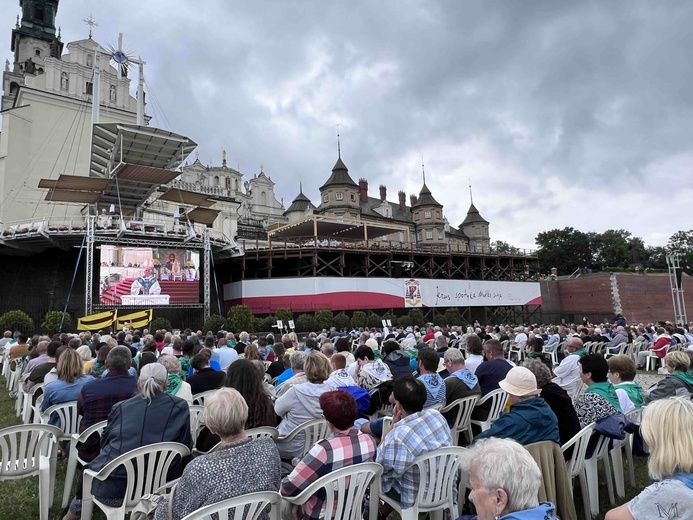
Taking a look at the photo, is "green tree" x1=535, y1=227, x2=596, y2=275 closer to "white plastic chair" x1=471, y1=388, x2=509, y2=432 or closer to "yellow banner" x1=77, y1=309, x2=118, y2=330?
"yellow banner" x1=77, y1=309, x2=118, y2=330

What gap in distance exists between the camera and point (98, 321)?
853 inches

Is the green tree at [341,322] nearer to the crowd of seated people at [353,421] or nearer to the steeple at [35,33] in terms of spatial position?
the crowd of seated people at [353,421]

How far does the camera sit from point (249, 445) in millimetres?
2566

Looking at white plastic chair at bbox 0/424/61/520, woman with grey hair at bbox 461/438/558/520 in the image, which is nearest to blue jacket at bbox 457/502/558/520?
woman with grey hair at bbox 461/438/558/520

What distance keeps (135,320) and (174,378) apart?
20516 mm

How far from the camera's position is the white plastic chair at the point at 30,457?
359 centimetres

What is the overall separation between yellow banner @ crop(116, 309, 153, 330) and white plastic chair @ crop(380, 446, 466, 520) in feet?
73.9

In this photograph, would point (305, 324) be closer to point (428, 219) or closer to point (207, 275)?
point (207, 275)

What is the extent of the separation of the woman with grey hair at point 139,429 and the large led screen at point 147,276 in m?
21.9

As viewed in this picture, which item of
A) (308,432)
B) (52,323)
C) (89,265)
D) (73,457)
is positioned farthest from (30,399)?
(89,265)

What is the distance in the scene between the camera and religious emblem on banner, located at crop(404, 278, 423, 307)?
34.5 metres

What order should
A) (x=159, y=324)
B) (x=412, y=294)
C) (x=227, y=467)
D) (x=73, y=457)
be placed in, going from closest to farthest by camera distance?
(x=227, y=467) → (x=73, y=457) → (x=159, y=324) → (x=412, y=294)

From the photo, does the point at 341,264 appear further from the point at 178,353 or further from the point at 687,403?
the point at 687,403

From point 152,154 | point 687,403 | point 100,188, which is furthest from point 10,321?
point 687,403
